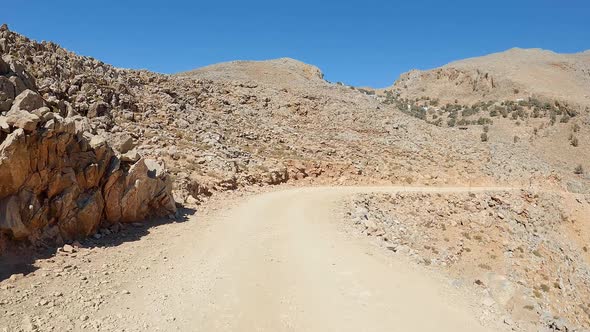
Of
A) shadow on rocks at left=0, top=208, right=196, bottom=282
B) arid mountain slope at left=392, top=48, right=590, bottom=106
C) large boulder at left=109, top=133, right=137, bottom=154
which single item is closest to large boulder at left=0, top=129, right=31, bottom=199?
shadow on rocks at left=0, top=208, right=196, bottom=282

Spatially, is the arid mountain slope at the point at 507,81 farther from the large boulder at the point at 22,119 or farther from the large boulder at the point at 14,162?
the large boulder at the point at 14,162

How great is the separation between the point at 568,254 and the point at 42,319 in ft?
70.5

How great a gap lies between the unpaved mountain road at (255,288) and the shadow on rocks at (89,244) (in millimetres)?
392

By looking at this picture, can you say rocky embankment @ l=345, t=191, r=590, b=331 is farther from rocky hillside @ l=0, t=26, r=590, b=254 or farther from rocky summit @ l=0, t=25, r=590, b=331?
rocky hillside @ l=0, t=26, r=590, b=254

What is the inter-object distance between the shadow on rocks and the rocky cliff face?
0.71 ft

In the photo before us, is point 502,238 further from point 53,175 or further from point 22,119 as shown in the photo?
point 22,119

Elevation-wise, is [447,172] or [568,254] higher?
[447,172]

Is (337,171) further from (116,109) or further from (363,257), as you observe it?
(363,257)

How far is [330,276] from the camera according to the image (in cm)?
834

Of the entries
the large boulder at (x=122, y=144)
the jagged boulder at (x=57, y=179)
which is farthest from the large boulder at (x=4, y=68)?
the large boulder at (x=122, y=144)

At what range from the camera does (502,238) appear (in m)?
18.2

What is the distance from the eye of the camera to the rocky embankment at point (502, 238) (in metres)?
13.0

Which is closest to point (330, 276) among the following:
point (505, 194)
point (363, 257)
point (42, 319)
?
point (363, 257)

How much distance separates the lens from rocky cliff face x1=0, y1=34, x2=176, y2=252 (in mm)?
7762
